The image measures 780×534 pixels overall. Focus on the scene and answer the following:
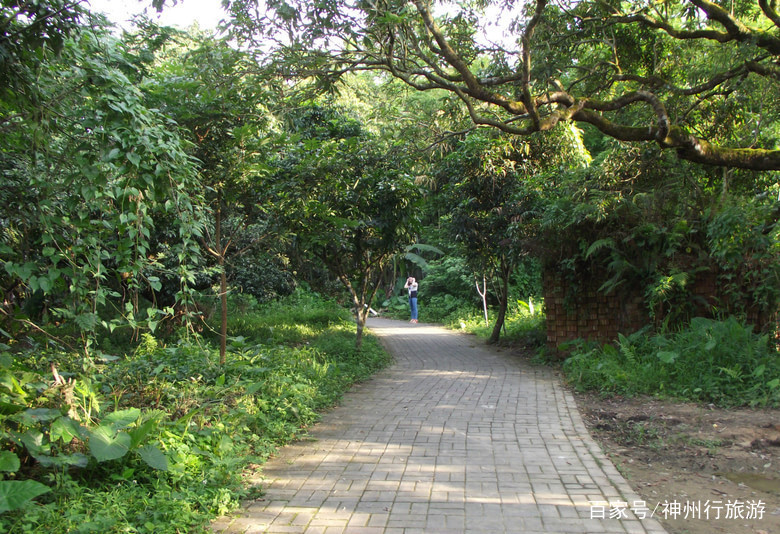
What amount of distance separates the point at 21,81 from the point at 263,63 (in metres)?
4.23

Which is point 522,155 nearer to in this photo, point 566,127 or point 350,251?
point 566,127

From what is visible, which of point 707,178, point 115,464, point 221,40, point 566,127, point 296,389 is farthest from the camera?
point 566,127

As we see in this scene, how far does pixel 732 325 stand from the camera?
812 cm

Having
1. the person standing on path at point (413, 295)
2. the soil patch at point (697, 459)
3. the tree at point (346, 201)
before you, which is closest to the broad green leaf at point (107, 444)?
the soil patch at point (697, 459)

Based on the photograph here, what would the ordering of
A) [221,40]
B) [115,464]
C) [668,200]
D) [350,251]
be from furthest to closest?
[350,251] < [668,200] < [221,40] < [115,464]

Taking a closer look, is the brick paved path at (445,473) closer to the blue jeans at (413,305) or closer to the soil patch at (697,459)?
the soil patch at (697,459)

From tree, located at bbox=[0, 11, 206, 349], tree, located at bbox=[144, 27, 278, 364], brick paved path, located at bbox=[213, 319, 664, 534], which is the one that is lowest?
brick paved path, located at bbox=[213, 319, 664, 534]

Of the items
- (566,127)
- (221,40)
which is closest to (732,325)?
(566,127)

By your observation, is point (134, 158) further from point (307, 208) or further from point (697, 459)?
point (697, 459)

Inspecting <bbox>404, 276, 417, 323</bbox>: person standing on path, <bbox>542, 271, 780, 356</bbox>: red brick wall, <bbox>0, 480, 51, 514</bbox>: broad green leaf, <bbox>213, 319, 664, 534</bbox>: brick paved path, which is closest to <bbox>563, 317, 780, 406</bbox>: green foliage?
<bbox>542, 271, 780, 356</bbox>: red brick wall

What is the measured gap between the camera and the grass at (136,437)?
347 centimetres

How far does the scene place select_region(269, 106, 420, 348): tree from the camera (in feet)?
28.1

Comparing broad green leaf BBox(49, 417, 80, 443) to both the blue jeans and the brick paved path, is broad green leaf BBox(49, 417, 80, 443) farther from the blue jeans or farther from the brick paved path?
the blue jeans

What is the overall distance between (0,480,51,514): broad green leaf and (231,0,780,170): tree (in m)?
5.41
